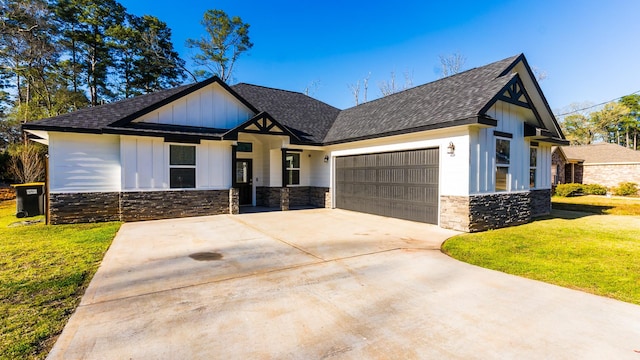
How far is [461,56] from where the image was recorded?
26719 millimetres

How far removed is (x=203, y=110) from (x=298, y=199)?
611 cm

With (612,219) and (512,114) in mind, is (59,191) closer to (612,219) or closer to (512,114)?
(512,114)

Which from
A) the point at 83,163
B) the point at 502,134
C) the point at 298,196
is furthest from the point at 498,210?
the point at 83,163

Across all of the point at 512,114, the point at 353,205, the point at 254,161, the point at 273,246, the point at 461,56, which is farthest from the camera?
the point at 461,56

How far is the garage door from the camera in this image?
30.4ft

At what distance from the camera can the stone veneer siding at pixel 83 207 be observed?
890 centimetres

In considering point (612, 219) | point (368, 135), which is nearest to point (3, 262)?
point (368, 135)

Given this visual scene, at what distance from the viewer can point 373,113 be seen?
13258 mm

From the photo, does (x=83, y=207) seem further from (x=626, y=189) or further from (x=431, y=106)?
(x=626, y=189)

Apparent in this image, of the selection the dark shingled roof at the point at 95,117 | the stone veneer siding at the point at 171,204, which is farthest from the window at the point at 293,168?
the dark shingled roof at the point at 95,117

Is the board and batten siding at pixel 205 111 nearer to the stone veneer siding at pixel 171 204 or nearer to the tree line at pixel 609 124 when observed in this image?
the stone veneer siding at pixel 171 204

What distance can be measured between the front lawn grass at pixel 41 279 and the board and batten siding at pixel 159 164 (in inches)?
88.1

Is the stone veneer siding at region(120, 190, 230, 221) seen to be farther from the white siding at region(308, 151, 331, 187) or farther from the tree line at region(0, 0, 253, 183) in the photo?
the tree line at region(0, 0, 253, 183)

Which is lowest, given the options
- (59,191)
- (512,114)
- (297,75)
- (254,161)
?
(59,191)
